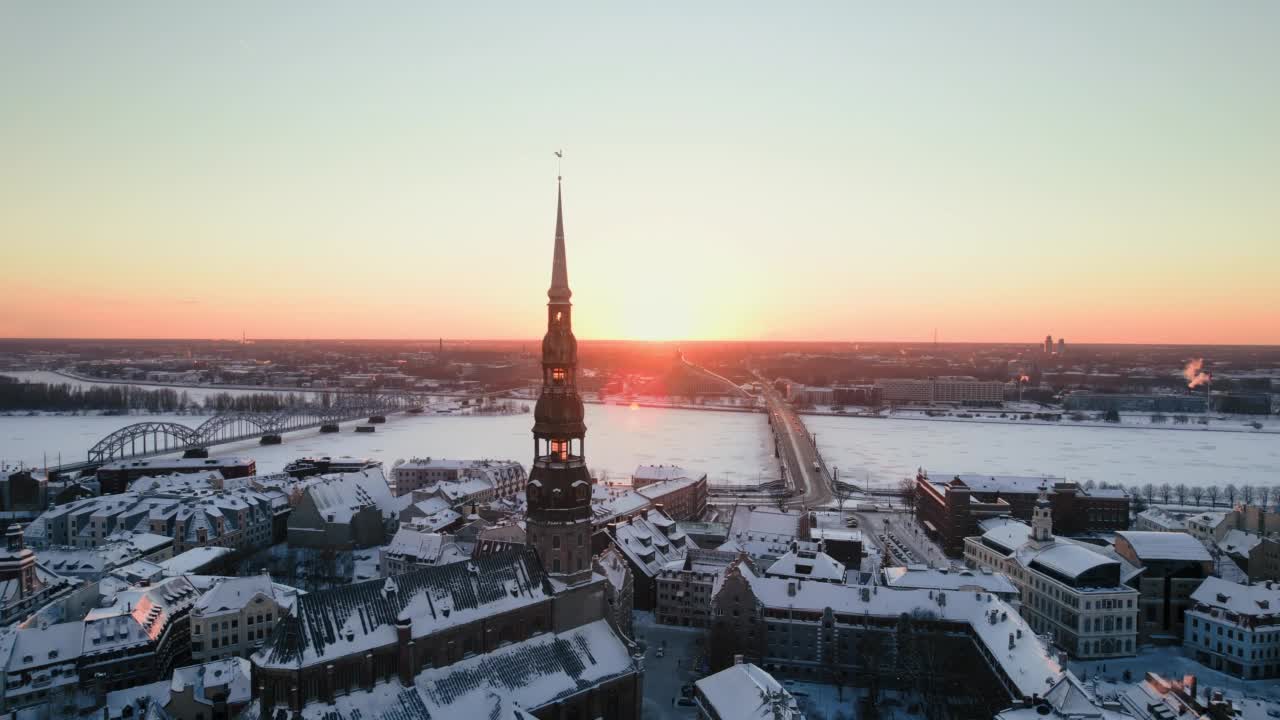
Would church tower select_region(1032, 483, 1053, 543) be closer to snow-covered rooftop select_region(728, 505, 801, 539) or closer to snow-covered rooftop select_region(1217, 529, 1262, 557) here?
snow-covered rooftop select_region(1217, 529, 1262, 557)

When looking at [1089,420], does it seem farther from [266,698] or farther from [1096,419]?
[266,698]

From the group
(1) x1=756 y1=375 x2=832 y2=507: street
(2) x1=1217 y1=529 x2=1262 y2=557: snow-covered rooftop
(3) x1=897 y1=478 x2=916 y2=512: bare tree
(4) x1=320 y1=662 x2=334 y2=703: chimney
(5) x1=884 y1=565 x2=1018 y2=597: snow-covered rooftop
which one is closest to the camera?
(4) x1=320 y1=662 x2=334 y2=703: chimney

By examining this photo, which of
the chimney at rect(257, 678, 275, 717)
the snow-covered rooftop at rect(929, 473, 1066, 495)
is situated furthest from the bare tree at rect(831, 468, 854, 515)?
the chimney at rect(257, 678, 275, 717)

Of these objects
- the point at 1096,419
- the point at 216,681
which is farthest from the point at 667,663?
the point at 1096,419

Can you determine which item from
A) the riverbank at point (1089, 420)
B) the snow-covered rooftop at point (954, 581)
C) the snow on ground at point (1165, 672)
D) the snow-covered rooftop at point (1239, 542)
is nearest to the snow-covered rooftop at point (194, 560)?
the snow-covered rooftop at point (954, 581)

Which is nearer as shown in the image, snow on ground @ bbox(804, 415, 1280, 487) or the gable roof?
the gable roof

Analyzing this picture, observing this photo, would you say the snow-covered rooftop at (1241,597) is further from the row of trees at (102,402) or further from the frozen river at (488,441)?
the row of trees at (102,402)

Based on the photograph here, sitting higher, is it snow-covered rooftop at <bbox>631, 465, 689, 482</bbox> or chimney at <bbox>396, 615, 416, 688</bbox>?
chimney at <bbox>396, 615, 416, 688</bbox>

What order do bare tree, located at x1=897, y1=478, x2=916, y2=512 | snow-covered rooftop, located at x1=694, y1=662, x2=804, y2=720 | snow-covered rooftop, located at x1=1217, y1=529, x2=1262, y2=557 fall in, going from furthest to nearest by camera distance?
bare tree, located at x1=897, y1=478, x2=916, y2=512 < snow-covered rooftop, located at x1=1217, y1=529, x2=1262, y2=557 < snow-covered rooftop, located at x1=694, y1=662, x2=804, y2=720
